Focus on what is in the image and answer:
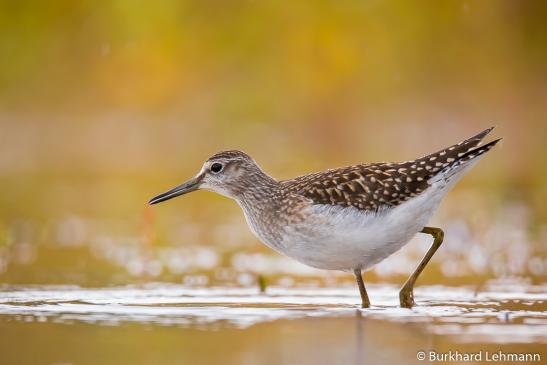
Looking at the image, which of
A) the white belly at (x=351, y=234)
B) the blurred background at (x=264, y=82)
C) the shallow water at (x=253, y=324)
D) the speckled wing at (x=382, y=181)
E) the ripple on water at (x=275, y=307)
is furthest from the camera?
the blurred background at (x=264, y=82)

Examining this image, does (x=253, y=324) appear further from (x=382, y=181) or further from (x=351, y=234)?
(x=382, y=181)

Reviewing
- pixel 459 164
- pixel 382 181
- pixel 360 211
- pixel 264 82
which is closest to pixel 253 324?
pixel 360 211

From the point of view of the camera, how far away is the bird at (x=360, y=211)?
8773 mm

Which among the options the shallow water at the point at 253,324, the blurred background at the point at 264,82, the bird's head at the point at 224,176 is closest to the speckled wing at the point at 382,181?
the bird's head at the point at 224,176

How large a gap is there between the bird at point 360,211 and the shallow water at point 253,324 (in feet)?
1.32

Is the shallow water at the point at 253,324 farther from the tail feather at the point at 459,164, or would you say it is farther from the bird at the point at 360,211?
the tail feather at the point at 459,164

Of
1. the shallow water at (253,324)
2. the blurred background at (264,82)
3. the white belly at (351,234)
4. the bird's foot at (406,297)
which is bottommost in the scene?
the shallow water at (253,324)

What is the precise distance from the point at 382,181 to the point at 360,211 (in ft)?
1.26

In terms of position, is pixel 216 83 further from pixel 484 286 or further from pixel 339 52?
pixel 484 286

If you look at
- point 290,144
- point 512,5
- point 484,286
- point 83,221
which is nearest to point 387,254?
point 484,286

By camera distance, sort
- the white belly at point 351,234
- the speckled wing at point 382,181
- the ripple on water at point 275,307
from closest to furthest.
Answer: the ripple on water at point 275,307, the white belly at point 351,234, the speckled wing at point 382,181

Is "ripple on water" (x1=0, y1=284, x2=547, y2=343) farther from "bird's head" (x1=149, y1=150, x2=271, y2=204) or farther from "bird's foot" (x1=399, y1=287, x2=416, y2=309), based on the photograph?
"bird's head" (x1=149, y1=150, x2=271, y2=204)

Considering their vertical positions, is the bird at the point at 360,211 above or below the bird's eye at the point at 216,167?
below

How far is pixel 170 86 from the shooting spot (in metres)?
28.4
